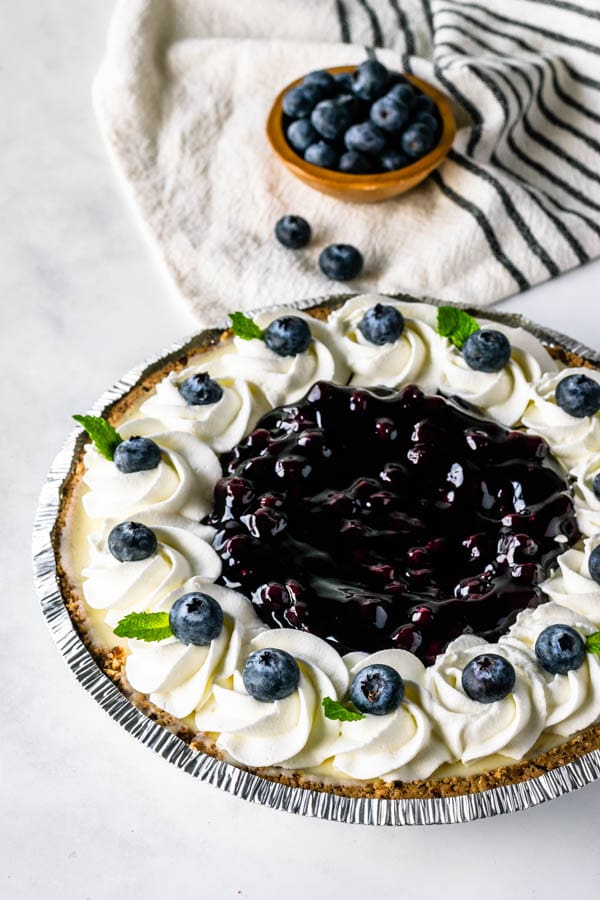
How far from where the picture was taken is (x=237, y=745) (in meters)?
2.21

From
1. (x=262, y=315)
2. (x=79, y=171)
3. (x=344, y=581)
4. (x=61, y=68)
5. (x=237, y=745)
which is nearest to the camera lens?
(x=237, y=745)

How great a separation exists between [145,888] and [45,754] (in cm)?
40

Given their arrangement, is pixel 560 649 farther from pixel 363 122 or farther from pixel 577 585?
pixel 363 122

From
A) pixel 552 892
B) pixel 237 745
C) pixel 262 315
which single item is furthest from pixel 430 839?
pixel 262 315

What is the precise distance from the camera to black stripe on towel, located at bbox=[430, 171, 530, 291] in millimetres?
3645

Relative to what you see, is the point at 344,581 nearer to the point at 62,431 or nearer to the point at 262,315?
the point at 262,315

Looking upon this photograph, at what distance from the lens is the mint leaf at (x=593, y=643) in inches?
89.4

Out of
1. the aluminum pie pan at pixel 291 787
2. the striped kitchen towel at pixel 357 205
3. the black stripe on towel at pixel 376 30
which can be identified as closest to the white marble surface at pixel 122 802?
the striped kitchen towel at pixel 357 205

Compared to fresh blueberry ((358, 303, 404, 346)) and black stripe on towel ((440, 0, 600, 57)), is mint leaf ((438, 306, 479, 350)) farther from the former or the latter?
black stripe on towel ((440, 0, 600, 57))

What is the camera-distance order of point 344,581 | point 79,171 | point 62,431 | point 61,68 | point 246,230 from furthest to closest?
point 61,68
point 79,171
point 246,230
point 62,431
point 344,581

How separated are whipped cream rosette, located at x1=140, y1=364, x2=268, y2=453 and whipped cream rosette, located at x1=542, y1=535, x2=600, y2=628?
2.54ft

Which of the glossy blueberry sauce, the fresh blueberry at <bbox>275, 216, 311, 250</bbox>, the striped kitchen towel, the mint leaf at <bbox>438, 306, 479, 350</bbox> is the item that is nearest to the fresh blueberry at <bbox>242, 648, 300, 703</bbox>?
the glossy blueberry sauce

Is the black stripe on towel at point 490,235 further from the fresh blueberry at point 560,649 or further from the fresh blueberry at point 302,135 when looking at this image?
the fresh blueberry at point 560,649

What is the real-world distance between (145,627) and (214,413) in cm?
59
